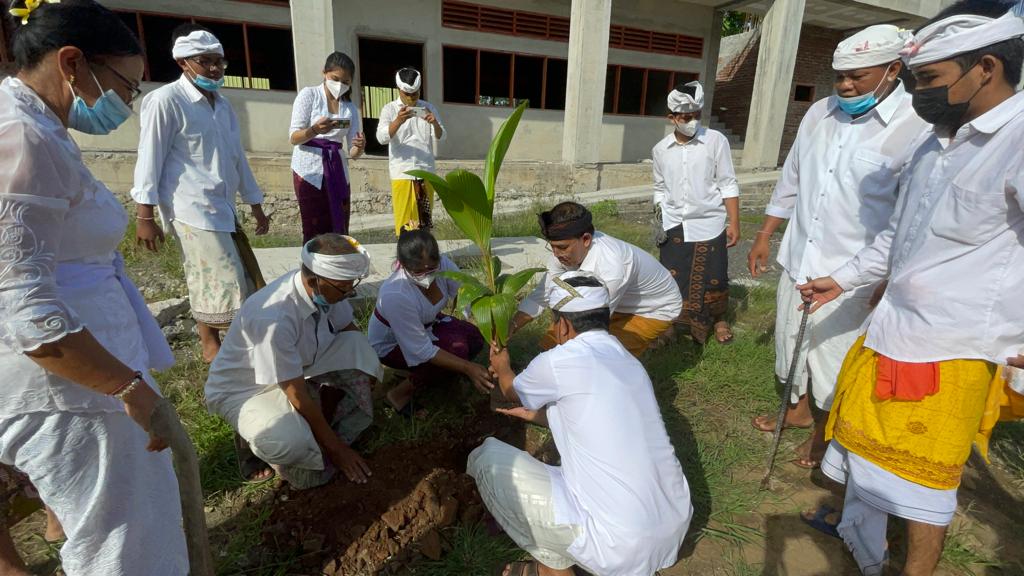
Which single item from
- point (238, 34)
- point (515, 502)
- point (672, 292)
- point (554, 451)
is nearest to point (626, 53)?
point (238, 34)

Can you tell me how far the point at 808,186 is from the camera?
98.5 inches

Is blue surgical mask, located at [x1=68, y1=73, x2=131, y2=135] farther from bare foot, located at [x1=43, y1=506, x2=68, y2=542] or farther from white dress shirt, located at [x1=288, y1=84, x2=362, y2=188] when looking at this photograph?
white dress shirt, located at [x1=288, y1=84, x2=362, y2=188]

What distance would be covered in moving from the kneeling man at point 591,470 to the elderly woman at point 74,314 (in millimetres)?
1091

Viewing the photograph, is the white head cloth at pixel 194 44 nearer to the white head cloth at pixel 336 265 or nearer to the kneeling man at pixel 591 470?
the white head cloth at pixel 336 265

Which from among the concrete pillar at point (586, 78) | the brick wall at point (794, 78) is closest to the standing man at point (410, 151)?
the concrete pillar at point (586, 78)

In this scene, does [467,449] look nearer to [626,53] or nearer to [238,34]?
[238,34]

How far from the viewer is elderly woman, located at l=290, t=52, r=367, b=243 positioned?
3727 mm

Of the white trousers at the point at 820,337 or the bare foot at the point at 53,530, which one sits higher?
the white trousers at the point at 820,337

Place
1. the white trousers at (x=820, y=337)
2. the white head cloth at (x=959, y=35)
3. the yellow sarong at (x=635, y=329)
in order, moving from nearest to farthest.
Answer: the white head cloth at (x=959, y=35), the white trousers at (x=820, y=337), the yellow sarong at (x=635, y=329)

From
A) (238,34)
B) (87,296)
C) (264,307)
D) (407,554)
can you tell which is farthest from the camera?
(238,34)

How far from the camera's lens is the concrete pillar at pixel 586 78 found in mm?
8102

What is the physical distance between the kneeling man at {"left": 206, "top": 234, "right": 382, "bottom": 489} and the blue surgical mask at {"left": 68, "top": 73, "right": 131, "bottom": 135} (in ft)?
2.77

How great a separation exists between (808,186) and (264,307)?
2520 millimetres

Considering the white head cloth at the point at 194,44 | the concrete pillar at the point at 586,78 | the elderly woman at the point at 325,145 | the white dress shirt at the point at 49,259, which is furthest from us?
the concrete pillar at the point at 586,78
